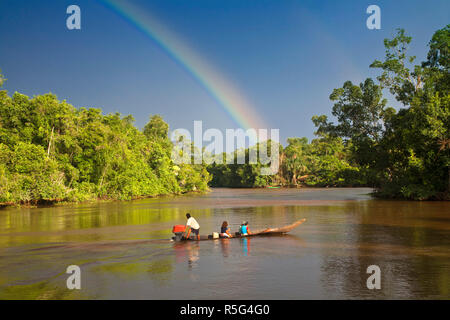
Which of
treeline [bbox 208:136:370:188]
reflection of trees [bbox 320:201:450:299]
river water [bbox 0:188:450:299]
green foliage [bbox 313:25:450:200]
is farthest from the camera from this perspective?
treeline [bbox 208:136:370:188]

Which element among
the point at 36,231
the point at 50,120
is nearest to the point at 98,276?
the point at 36,231

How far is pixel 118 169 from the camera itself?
5922cm

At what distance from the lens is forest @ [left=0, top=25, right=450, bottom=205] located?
42469 mm

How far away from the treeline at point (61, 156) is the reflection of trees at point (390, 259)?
33483 mm

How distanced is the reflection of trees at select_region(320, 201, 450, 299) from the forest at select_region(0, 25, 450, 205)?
846 inches

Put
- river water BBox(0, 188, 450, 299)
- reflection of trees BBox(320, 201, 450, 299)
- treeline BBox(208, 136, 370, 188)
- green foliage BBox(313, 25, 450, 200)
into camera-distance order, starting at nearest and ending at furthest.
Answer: reflection of trees BBox(320, 201, 450, 299) < river water BBox(0, 188, 450, 299) < green foliage BBox(313, 25, 450, 200) < treeline BBox(208, 136, 370, 188)

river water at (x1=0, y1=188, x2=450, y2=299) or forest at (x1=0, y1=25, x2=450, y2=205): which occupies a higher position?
forest at (x1=0, y1=25, x2=450, y2=205)

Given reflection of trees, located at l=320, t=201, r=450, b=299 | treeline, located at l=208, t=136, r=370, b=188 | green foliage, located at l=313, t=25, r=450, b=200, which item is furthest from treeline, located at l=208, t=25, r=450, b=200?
treeline, located at l=208, t=136, r=370, b=188

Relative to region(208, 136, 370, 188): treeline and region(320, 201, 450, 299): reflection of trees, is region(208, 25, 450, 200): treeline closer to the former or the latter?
region(320, 201, 450, 299): reflection of trees

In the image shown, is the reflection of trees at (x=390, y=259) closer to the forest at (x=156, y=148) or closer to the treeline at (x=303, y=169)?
the forest at (x=156, y=148)

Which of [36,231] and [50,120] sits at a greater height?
[50,120]

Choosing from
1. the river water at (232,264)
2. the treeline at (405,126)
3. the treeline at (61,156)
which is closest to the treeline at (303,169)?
the treeline at (405,126)
